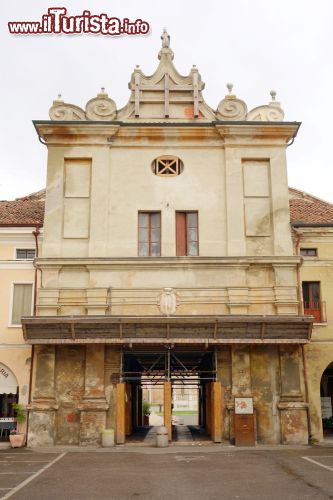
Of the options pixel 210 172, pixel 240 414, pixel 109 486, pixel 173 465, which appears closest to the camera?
pixel 109 486

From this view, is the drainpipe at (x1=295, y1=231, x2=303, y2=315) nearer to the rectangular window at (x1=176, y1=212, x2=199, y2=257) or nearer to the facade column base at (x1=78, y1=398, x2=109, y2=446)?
the rectangular window at (x1=176, y1=212, x2=199, y2=257)

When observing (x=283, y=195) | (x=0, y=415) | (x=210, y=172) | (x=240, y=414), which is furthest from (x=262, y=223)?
(x=0, y=415)

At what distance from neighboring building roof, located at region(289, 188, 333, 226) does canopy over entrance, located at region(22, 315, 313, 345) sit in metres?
5.36

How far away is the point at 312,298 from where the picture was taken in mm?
26391

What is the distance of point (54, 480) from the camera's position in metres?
15.5

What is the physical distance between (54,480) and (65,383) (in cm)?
898

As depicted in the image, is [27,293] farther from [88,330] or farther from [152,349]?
[152,349]

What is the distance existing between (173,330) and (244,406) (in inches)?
160

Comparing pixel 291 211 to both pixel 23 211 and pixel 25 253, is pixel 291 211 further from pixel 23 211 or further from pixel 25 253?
pixel 23 211

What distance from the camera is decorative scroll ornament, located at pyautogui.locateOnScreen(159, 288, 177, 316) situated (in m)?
24.8

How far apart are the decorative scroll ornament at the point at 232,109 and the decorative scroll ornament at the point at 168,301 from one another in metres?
8.36

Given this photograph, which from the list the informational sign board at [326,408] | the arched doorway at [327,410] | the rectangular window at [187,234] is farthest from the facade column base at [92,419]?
the informational sign board at [326,408]

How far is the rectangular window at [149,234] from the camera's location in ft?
85.4

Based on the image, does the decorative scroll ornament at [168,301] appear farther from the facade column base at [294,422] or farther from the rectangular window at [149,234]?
the facade column base at [294,422]
